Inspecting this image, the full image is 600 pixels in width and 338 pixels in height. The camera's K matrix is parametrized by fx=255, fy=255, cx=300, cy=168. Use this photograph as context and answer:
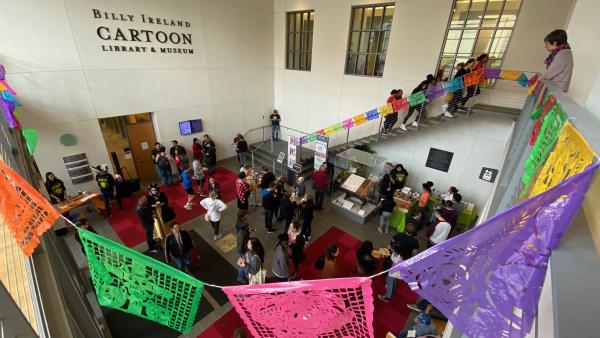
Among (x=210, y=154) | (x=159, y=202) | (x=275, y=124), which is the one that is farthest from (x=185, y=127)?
(x=159, y=202)

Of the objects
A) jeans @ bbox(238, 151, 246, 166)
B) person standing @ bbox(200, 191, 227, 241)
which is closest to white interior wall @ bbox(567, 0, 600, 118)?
person standing @ bbox(200, 191, 227, 241)

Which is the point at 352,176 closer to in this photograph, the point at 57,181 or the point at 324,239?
the point at 324,239

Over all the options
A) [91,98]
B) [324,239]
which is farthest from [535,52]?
[91,98]

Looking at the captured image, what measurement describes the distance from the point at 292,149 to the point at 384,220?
4.24m

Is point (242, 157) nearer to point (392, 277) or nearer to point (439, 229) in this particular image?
point (392, 277)

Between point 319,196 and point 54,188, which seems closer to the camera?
point 54,188

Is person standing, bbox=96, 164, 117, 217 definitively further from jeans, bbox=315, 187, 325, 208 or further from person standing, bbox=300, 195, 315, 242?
jeans, bbox=315, 187, 325, 208

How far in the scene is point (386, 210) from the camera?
7500mm

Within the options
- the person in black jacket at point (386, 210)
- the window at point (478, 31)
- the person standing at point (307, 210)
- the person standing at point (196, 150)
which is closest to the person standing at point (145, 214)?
the person standing at point (307, 210)

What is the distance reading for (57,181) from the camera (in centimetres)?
712

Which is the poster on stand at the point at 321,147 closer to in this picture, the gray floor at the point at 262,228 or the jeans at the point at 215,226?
the gray floor at the point at 262,228

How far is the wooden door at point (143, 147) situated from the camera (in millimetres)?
9734

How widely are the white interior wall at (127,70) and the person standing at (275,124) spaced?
139 centimetres

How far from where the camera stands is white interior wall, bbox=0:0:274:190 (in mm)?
7070
